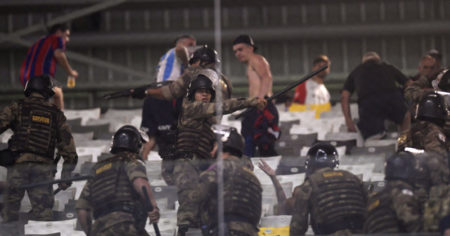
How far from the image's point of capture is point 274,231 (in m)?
7.30

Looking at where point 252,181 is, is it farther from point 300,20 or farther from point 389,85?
point 300,20

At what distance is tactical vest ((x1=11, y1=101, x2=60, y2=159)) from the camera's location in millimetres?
8812

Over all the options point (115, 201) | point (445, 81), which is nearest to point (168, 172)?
point (115, 201)

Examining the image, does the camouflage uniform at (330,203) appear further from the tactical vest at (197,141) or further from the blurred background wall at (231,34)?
the blurred background wall at (231,34)

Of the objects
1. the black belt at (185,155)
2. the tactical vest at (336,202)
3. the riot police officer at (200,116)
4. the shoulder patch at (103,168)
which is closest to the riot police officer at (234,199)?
the tactical vest at (336,202)

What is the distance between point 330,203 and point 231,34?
1107cm

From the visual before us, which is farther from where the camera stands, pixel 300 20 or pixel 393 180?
pixel 300 20

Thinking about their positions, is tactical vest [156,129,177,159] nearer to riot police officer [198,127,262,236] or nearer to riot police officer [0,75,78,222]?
riot police officer [0,75,78,222]

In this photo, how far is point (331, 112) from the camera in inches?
539

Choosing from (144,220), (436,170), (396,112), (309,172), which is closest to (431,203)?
(436,170)

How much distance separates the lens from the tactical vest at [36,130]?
8.81 metres

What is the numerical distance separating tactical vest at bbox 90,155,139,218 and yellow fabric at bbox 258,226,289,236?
31.4 inches

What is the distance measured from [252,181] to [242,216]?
23 centimetres

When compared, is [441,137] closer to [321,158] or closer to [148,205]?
[321,158]
